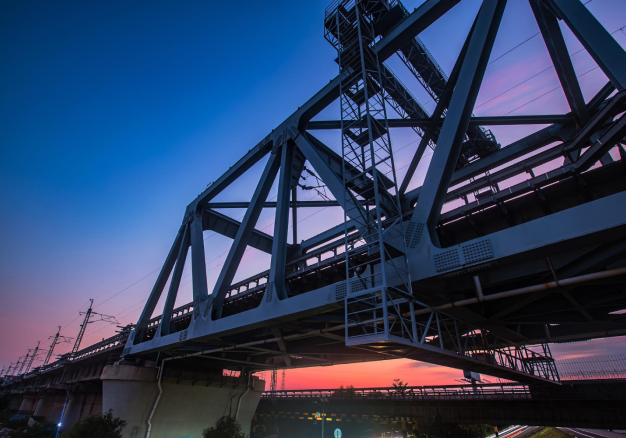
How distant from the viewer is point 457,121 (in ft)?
32.7

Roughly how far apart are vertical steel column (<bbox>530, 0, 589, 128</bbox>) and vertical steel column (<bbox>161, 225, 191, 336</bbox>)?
24.2m

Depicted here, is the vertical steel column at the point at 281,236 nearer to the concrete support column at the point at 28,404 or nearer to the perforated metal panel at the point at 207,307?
the perforated metal panel at the point at 207,307

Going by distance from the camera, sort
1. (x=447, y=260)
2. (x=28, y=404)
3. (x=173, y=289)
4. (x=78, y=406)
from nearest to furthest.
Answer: (x=447, y=260)
(x=173, y=289)
(x=78, y=406)
(x=28, y=404)

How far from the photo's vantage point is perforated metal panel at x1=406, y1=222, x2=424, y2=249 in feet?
32.4

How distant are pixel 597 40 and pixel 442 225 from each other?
6.67m

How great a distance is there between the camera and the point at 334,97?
16.9m

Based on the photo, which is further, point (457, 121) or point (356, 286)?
point (356, 286)

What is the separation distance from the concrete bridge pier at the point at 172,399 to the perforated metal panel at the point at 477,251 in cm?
2791

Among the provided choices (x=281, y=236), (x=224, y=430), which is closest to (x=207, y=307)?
(x=281, y=236)

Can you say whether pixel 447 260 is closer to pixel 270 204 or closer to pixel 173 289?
pixel 270 204

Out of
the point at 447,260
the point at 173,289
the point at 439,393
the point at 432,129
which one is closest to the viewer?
the point at 447,260

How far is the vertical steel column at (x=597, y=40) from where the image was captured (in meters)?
7.46

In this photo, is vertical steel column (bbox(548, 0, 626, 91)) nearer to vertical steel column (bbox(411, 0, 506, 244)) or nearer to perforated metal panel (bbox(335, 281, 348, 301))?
vertical steel column (bbox(411, 0, 506, 244))

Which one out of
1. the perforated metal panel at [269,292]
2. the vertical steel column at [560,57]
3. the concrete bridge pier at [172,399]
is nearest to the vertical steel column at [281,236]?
the perforated metal panel at [269,292]
